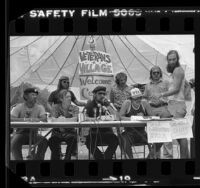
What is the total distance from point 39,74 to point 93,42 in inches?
25.1

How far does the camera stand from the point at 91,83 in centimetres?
1066

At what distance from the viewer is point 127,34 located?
34.8 ft

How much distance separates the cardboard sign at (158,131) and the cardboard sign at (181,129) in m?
0.05

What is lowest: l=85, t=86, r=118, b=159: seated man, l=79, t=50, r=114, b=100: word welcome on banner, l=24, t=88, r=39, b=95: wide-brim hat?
l=85, t=86, r=118, b=159: seated man

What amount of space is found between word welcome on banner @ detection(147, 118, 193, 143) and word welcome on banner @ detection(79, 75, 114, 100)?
588mm

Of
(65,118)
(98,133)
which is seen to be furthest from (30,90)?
(98,133)

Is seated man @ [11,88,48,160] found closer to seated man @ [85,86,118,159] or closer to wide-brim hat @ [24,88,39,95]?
wide-brim hat @ [24,88,39,95]

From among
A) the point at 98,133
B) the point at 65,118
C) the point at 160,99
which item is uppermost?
the point at 160,99

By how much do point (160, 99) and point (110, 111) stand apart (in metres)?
0.53

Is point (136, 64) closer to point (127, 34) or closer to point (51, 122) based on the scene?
point (127, 34)

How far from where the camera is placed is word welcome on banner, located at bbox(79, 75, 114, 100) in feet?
34.9

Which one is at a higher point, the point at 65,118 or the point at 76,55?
the point at 76,55

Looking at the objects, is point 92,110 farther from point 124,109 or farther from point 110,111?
point 124,109

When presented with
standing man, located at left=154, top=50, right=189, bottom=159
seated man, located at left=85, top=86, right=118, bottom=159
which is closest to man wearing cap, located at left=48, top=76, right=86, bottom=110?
seated man, located at left=85, top=86, right=118, bottom=159
